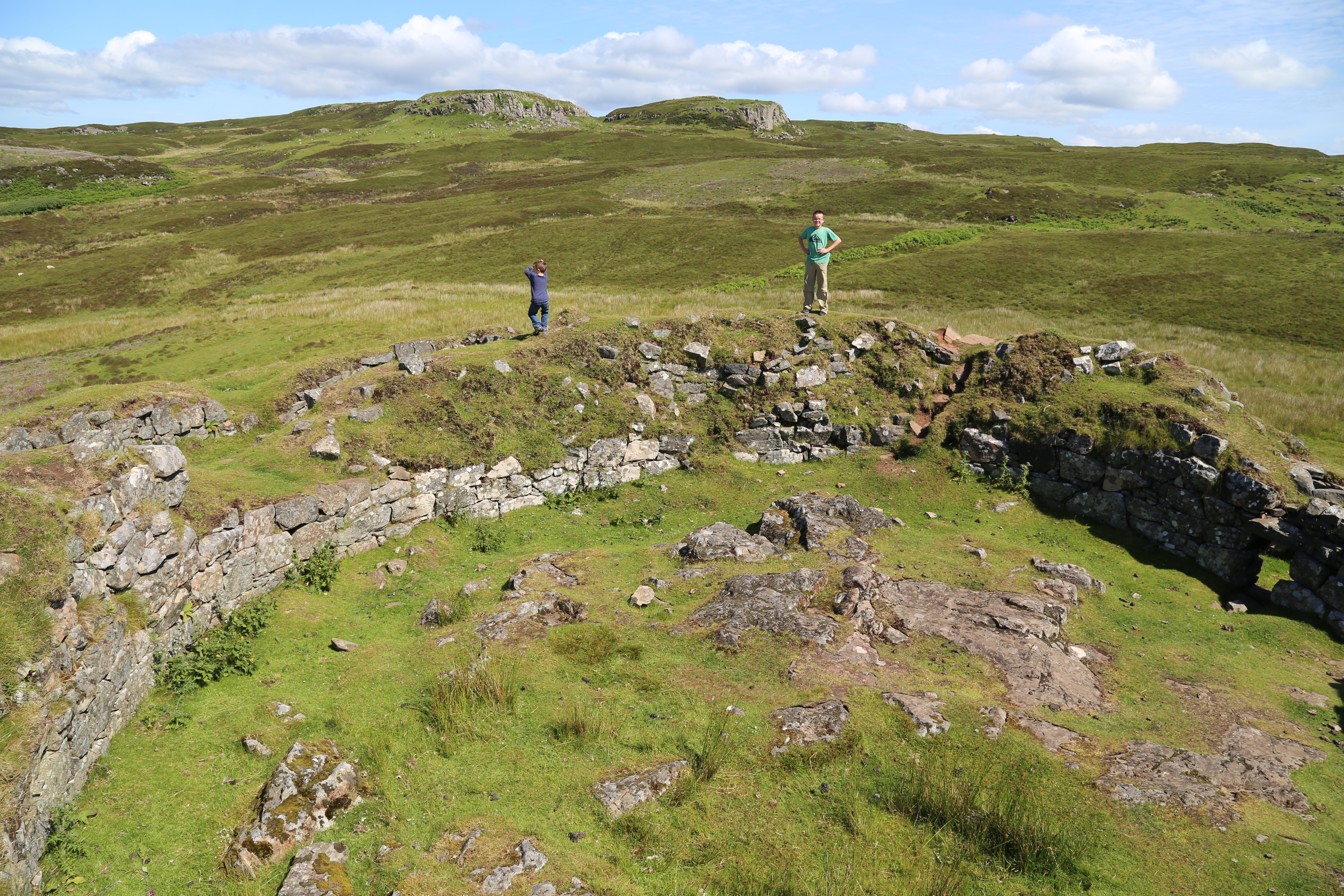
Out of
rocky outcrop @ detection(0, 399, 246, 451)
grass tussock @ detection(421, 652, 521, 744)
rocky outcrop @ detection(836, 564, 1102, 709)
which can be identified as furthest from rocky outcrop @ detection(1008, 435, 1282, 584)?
rocky outcrop @ detection(0, 399, 246, 451)

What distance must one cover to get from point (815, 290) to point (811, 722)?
17.5m

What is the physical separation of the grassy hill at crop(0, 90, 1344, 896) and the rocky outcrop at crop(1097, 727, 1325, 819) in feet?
0.67

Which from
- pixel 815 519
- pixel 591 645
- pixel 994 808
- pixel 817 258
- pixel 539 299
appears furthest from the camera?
pixel 817 258

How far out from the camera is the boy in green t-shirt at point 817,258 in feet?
69.9

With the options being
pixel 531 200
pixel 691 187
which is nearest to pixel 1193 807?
pixel 531 200

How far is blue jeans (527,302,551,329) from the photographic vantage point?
21.5 m

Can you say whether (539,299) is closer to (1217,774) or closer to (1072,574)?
(1072,574)

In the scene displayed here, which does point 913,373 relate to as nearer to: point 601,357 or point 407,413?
point 601,357

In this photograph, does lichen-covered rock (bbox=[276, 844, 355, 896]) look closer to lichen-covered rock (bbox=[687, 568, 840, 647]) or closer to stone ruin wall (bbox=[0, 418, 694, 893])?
stone ruin wall (bbox=[0, 418, 694, 893])

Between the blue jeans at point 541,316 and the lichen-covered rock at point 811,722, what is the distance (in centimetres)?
1559

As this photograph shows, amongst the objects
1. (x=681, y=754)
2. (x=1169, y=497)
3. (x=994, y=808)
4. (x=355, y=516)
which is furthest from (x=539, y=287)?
(x=994, y=808)

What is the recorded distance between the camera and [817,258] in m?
22.0

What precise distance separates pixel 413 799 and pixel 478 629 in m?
3.80

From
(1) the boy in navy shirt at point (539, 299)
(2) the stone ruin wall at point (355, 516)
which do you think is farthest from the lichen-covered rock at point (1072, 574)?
(1) the boy in navy shirt at point (539, 299)
